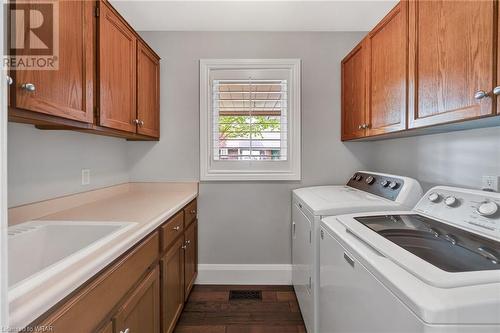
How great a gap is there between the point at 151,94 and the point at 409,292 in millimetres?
2221

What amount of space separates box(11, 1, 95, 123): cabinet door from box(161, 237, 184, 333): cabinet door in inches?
36.3

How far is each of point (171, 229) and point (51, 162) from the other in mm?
801

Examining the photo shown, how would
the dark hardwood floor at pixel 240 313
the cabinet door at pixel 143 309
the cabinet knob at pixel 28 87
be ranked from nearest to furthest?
the cabinet knob at pixel 28 87 < the cabinet door at pixel 143 309 < the dark hardwood floor at pixel 240 313

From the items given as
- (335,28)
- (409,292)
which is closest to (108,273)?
(409,292)

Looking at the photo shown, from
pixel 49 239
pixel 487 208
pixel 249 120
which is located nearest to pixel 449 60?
pixel 487 208

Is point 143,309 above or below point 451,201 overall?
below

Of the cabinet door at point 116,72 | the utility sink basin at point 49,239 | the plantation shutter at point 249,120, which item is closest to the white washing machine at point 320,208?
the plantation shutter at point 249,120

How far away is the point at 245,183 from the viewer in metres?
2.49

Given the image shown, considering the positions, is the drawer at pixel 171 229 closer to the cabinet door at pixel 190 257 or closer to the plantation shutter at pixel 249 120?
the cabinet door at pixel 190 257

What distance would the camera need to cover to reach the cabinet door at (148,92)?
1951 mm

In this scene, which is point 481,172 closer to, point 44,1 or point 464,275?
point 464,275

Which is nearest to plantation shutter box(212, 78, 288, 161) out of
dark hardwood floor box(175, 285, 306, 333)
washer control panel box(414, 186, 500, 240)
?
dark hardwood floor box(175, 285, 306, 333)

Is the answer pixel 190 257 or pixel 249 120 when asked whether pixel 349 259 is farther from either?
pixel 249 120

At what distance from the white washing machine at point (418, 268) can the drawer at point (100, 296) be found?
2.91 feet
